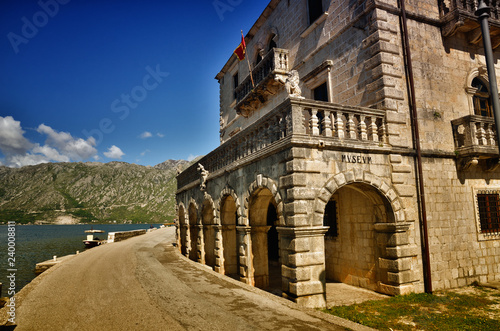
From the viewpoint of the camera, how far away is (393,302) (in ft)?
27.5

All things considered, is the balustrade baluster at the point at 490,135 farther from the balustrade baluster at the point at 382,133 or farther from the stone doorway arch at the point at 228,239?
the stone doorway arch at the point at 228,239

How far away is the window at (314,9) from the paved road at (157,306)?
11620 mm

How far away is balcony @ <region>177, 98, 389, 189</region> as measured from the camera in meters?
8.34

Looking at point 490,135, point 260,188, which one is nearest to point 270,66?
point 260,188

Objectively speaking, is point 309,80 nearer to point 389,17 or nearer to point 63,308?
point 389,17

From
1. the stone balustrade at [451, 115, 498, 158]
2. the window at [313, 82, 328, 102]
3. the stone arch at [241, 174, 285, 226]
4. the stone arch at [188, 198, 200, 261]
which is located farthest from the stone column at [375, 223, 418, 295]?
the stone arch at [188, 198, 200, 261]

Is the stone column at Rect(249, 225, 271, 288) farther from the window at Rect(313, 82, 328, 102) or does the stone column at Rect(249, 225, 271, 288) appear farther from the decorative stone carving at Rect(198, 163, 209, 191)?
the window at Rect(313, 82, 328, 102)

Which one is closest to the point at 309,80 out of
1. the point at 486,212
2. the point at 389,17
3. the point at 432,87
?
the point at 389,17

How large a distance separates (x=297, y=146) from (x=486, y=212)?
8.28 metres

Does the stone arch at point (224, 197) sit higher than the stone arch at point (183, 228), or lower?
higher

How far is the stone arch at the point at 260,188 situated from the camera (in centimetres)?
861

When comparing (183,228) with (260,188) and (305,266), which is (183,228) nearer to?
(260,188)

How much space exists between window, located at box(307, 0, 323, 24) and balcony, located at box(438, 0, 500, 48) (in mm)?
4600

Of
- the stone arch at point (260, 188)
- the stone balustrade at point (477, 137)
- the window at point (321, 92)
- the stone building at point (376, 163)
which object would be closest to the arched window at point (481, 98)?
the stone building at point (376, 163)
